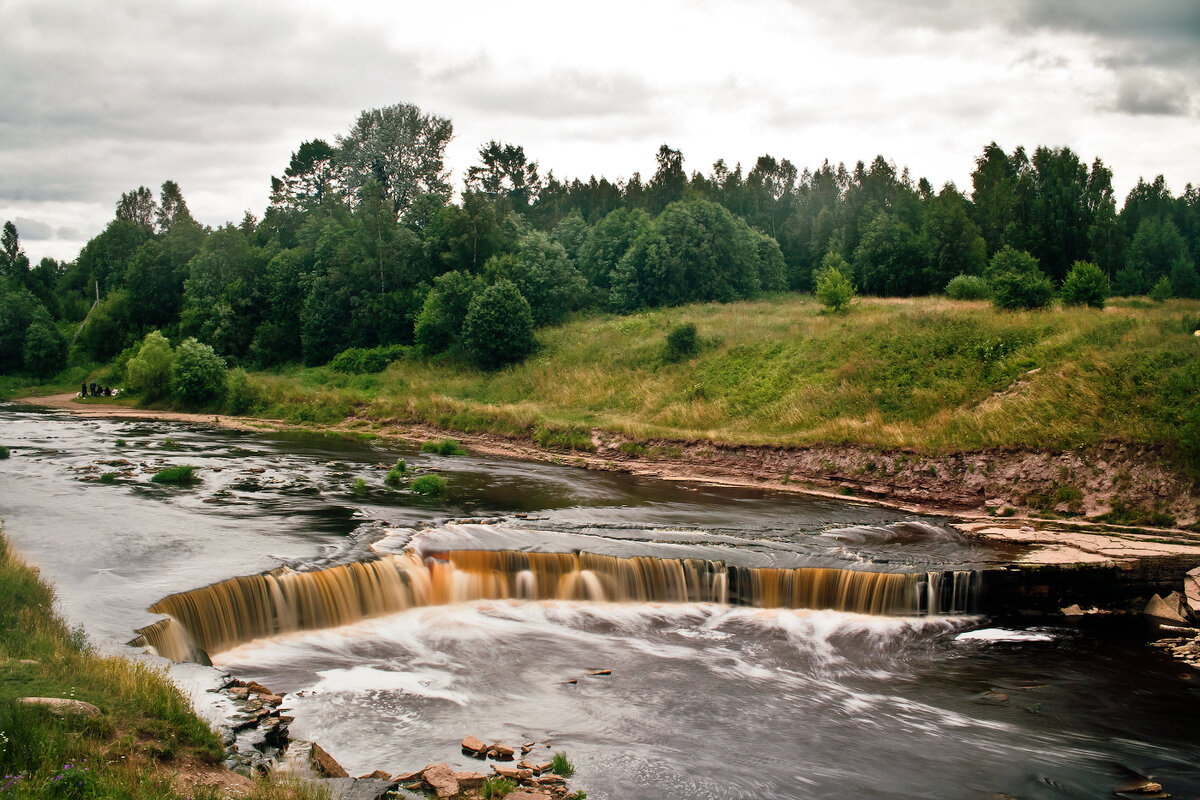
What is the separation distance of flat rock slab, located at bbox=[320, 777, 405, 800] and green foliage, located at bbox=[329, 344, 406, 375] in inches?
2128

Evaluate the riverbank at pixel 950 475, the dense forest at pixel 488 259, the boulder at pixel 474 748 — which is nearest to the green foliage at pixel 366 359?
the dense forest at pixel 488 259

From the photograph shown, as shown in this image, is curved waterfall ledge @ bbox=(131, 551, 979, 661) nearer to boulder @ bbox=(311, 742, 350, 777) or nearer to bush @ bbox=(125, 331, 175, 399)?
boulder @ bbox=(311, 742, 350, 777)

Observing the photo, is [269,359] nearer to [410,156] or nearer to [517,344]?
[517,344]

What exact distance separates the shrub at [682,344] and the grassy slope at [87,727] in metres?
37.4

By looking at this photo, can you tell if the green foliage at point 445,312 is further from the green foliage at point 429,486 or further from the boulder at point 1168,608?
the boulder at point 1168,608

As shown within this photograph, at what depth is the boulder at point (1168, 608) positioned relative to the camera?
1806 centimetres

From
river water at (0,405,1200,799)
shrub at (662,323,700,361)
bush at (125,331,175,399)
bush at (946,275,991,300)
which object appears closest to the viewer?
river water at (0,405,1200,799)

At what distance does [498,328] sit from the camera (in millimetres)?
54062

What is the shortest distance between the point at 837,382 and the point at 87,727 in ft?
107

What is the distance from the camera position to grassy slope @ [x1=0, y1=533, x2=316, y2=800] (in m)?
7.69

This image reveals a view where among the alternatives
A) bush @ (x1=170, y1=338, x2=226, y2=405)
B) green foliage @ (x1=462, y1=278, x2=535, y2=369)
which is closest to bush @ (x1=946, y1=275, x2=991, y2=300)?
green foliage @ (x1=462, y1=278, x2=535, y2=369)

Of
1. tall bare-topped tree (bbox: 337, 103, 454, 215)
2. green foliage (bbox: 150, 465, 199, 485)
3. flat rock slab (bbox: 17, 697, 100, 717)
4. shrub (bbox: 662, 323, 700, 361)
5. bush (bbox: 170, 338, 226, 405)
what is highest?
tall bare-topped tree (bbox: 337, 103, 454, 215)

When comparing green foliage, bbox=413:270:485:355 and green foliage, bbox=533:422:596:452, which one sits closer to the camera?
green foliage, bbox=533:422:596:452

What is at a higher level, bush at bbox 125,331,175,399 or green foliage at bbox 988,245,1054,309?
green foliage at bbox 988,245,1054,309
